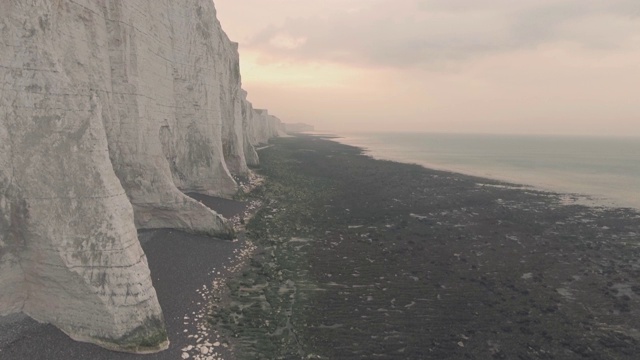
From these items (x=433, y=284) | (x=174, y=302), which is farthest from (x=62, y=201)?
(x=433, y=284)

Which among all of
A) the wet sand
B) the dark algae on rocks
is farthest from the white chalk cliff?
the dark algae on rocks

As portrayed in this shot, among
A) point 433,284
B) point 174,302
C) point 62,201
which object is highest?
point 62,201

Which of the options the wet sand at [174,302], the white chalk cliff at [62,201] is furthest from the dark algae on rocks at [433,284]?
the white chalk cliff at [62,201]

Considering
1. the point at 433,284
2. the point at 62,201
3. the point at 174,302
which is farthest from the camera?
the point at 433,284

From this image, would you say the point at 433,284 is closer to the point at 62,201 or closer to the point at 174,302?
the point at 174,302

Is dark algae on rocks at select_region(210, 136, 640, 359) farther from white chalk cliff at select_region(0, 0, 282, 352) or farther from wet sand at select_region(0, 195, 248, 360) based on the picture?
white chalk cliff at select_region(0, 0, 282, 352)

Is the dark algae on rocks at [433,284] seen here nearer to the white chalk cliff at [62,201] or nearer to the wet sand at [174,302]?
the wet sand at [174,302]
